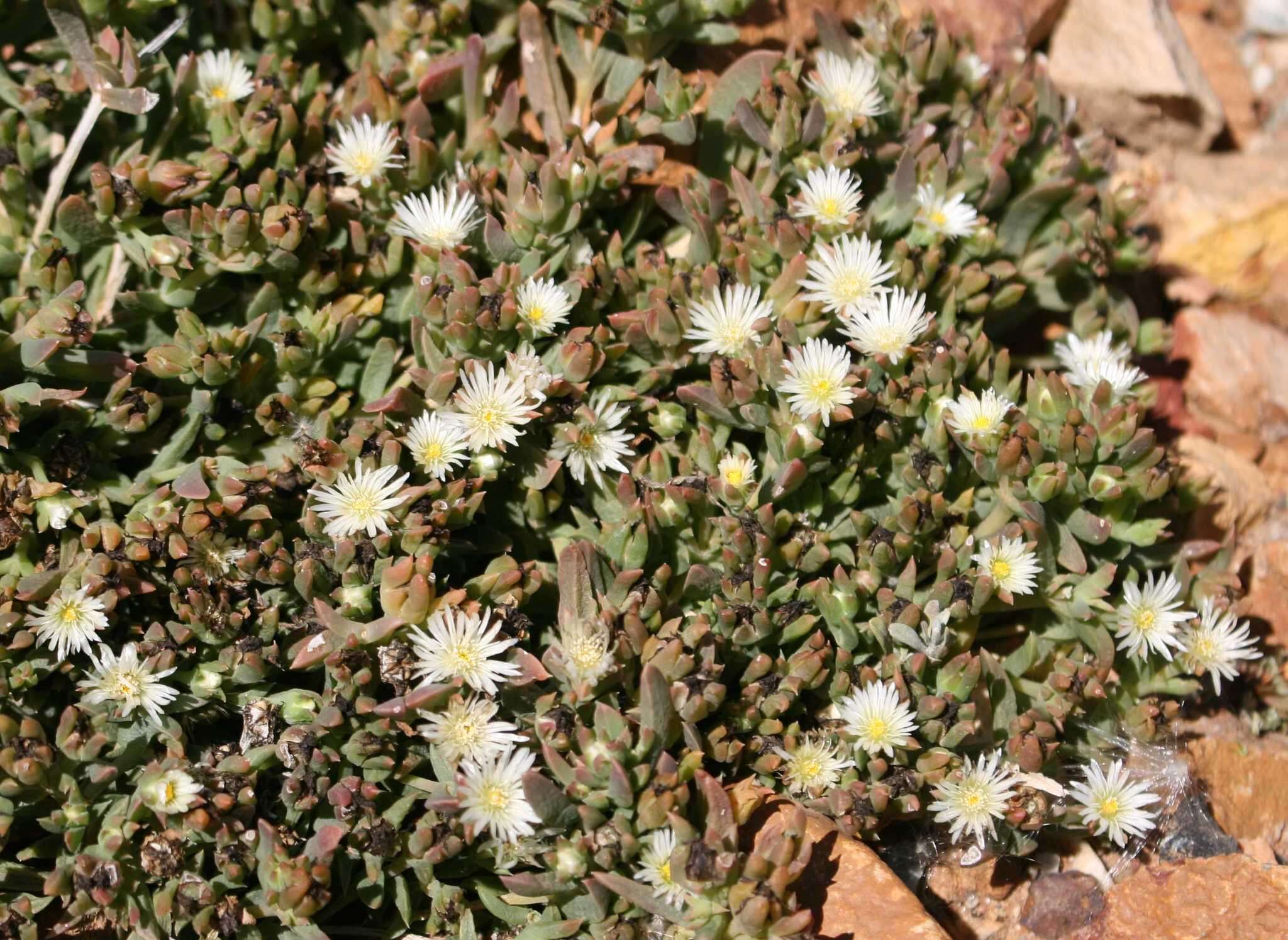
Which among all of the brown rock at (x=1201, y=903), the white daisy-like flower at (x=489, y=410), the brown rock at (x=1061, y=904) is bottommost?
the brown rock at (x=1061, y=904)

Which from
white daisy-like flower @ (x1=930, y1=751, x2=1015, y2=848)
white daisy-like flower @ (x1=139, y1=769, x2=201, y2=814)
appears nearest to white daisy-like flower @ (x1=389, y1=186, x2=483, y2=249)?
white daisy-like flower @ (x1=139, y1=769, x2=201, y2=814)

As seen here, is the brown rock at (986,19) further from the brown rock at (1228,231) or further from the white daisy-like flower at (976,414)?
the white daisy-like flower at (976,414)

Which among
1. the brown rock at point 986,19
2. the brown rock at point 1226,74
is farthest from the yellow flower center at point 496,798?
the brown rock at point 1226,74

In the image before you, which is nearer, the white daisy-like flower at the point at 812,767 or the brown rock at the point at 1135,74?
the white daisy-like flower at the point at 812,767

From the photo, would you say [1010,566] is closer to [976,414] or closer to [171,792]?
[976,414]

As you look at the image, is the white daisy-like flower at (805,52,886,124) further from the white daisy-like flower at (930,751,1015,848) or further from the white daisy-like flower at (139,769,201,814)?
the white daisy-like flower at (139,769,201,814)

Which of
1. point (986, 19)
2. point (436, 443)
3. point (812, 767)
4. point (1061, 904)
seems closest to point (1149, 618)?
point (1061, 904)
